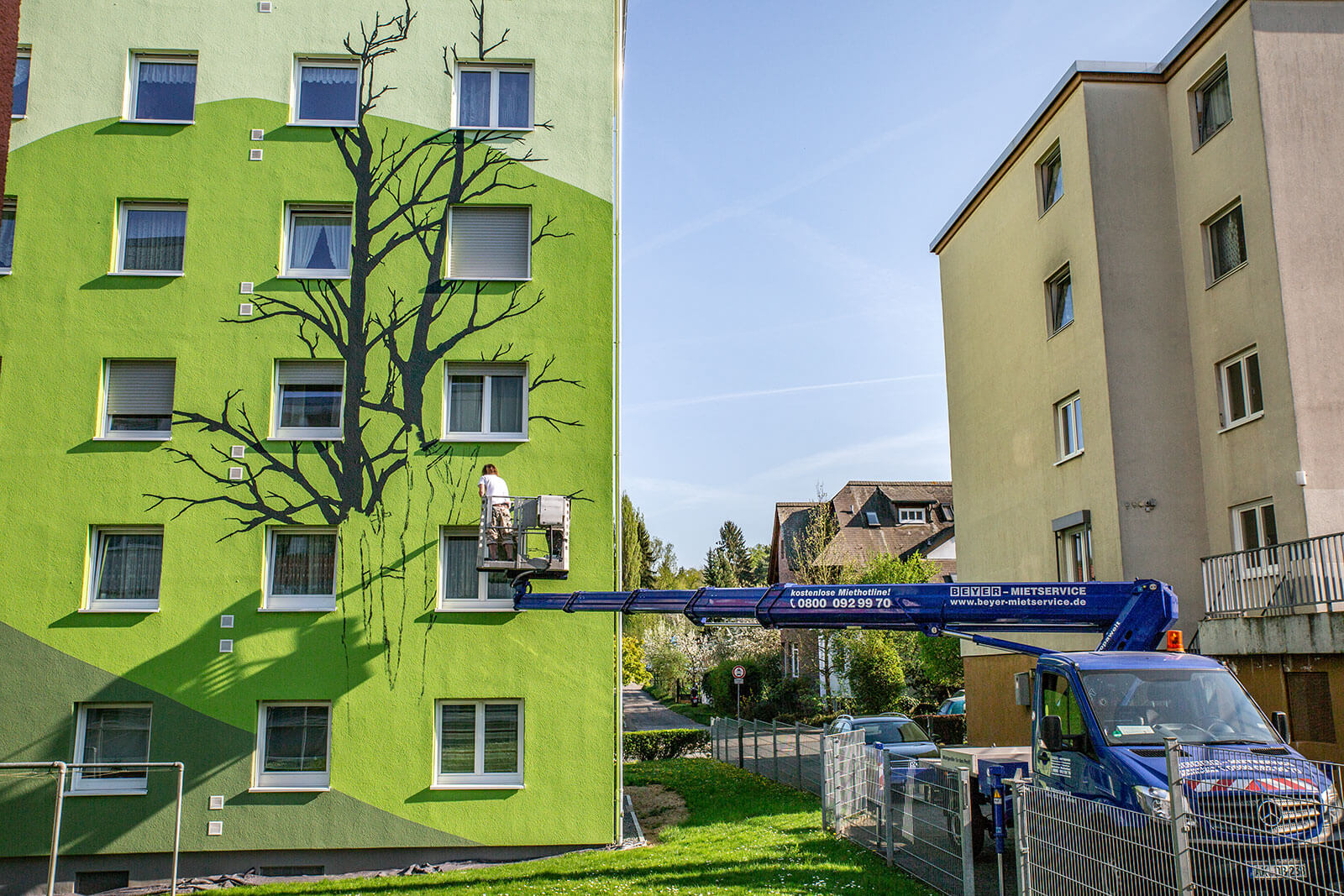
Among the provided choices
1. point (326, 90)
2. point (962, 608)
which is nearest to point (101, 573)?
point (326, 90)

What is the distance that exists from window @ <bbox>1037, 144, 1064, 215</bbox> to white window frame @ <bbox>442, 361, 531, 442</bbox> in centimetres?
1173

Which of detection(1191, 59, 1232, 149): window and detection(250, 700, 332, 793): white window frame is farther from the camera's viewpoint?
detection(1191, 59, 1232, 149): window

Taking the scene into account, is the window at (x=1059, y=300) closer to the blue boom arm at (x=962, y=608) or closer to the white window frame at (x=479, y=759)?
the blue boom arm at (x=962, y=608)

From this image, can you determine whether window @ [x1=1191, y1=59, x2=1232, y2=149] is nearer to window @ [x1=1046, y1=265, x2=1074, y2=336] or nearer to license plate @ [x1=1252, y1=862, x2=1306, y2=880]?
window @ [x1=1046, y1=265, x2=1074, y2=336]

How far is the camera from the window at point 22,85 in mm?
16984

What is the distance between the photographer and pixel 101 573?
16000mm

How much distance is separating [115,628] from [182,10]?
9.95 metres

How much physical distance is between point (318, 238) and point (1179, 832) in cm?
1496

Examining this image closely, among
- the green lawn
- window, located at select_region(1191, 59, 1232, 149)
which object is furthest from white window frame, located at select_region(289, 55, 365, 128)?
window, located at select_region(1191, 59, 1232, 149)

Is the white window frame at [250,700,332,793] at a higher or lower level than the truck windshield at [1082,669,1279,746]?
lower

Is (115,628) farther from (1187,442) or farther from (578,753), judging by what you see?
(1187,442)

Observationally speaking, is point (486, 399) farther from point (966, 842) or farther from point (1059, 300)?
point (1059, 300)

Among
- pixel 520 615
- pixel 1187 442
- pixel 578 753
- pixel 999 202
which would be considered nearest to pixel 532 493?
pixel 520 615

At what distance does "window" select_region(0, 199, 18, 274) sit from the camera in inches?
660
